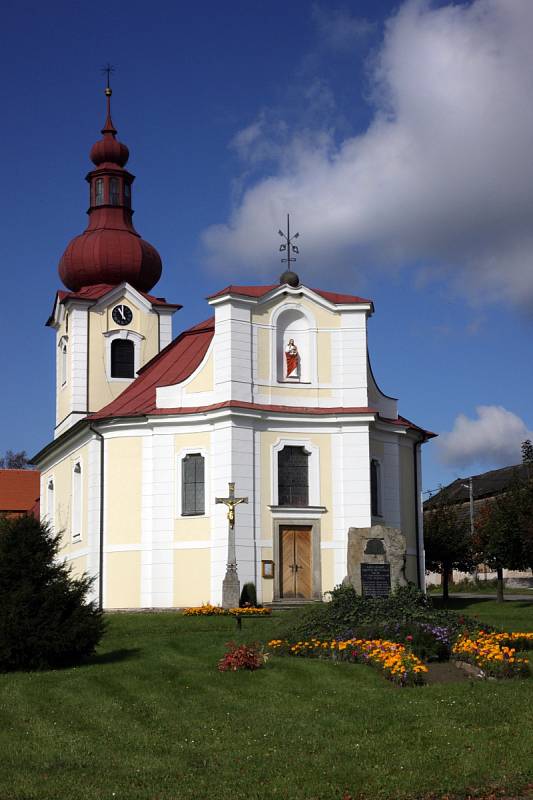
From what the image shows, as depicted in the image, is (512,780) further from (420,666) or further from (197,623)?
(197,623)

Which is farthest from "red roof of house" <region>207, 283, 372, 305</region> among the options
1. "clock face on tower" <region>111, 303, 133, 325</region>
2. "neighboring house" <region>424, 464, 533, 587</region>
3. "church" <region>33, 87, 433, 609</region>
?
"neighboring house" <region>424, 464, 533, 587</region>

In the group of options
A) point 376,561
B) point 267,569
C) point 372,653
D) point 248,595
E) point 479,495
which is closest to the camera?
point 372,653

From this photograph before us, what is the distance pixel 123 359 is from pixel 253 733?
33.1m

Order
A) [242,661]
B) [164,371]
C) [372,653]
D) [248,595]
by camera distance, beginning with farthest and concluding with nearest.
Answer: [164,371] < [248,595] < [372,653] < [242,661]

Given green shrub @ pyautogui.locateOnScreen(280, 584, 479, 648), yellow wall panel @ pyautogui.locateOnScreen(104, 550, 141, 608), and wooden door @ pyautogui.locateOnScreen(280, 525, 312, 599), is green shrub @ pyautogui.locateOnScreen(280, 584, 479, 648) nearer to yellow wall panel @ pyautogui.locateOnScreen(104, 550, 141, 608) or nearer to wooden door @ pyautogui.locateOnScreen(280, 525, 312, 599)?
wooden door @ pyautogui.locateOnScreen(280, 525, 312, 599)

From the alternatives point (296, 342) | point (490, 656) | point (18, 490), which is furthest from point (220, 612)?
point (18, 490)

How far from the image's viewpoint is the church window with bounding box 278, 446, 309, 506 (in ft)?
115

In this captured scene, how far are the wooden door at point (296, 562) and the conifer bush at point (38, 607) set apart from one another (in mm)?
15485

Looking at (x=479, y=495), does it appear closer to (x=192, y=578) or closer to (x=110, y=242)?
(x=110, y=242)

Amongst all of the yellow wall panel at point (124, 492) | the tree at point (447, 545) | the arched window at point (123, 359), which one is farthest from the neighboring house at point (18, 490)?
the yellow wall panel at point (124, 492)

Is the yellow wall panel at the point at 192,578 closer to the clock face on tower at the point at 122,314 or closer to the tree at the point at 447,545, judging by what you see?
the tree at the point at 447,545

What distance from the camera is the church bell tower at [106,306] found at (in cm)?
4462

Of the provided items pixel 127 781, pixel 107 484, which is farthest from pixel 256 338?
pixel 127 781

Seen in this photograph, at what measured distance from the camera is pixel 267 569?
34031 mm
